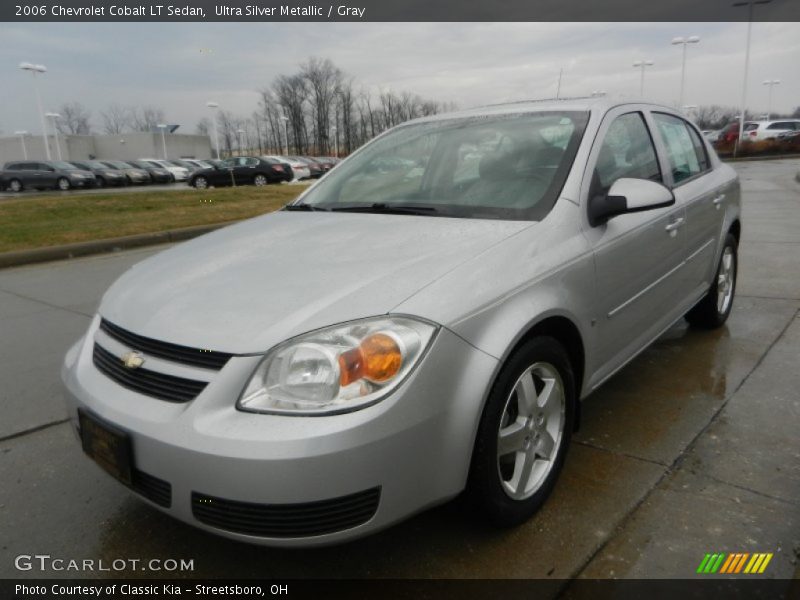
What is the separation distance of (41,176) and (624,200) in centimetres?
3208

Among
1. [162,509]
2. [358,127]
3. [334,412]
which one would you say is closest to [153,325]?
[162,509]

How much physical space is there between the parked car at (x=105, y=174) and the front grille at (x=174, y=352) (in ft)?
109

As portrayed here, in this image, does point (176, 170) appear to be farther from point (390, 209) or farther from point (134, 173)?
point (390, 209)

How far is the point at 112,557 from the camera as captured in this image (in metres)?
2.22

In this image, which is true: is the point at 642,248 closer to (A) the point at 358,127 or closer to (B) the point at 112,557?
(B) the point at 112,557

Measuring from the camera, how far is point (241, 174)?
27.0 metres

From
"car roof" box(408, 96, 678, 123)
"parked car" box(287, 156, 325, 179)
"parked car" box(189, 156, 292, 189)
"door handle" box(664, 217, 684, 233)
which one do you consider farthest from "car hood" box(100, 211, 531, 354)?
"parked car" box(287, 156, 325, 179)

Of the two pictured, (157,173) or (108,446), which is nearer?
(108,446)

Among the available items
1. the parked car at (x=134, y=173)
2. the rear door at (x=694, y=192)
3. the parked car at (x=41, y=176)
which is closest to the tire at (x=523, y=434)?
the rear door at (x=694, y=192)

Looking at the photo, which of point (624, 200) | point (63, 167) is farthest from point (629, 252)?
point (63, 167)

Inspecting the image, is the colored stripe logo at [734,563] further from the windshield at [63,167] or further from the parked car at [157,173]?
the parked car at [157,173]

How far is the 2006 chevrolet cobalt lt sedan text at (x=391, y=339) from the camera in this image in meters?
1.73

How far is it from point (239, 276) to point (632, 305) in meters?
1.82

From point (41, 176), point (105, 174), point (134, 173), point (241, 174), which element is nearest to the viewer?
point (241, 174)
